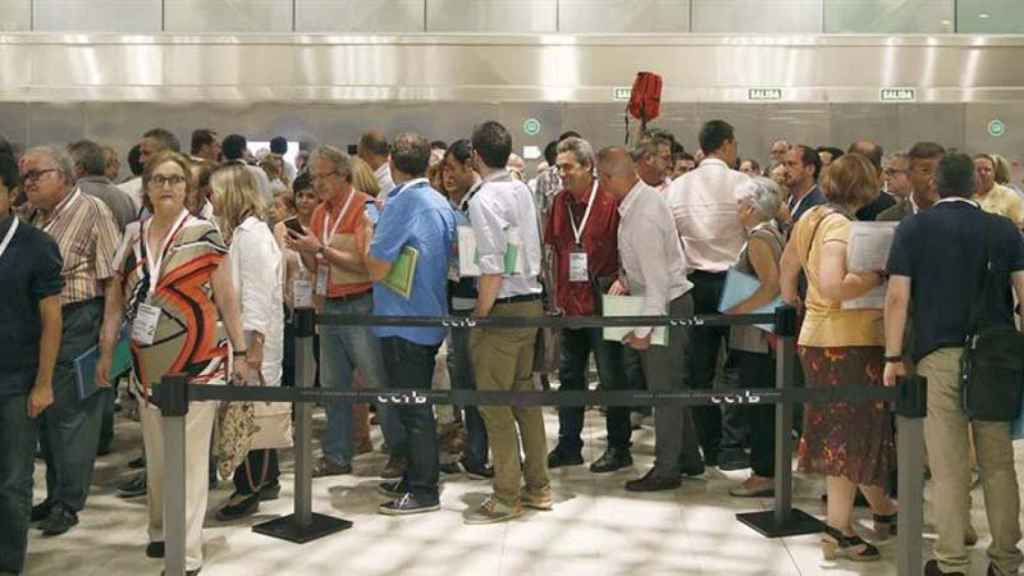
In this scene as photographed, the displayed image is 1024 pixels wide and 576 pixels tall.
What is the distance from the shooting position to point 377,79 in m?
13.0

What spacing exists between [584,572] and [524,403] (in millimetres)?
994

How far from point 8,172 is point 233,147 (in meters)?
3.80

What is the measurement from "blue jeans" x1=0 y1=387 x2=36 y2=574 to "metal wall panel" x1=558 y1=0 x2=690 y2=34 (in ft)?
30.4

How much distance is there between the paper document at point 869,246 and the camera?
503 cm

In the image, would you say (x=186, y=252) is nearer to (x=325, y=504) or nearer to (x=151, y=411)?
(x=151, y=411)

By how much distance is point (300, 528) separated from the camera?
5.72 m

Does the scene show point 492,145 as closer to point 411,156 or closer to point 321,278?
point 411,156

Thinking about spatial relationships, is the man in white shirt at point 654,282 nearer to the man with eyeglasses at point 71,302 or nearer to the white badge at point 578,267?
the white badge at point 578,267

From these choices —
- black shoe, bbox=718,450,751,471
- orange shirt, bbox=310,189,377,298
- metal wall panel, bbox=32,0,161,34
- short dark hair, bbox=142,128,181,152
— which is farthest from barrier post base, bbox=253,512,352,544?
metal wall panel, bbox=32,0,161,34

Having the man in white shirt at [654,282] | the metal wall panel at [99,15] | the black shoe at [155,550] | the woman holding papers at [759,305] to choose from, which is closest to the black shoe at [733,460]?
the man in white shirt at [654,282]

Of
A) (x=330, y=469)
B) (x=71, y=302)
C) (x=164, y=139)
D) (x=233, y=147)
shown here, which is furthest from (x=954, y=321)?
(x=233, y=147)

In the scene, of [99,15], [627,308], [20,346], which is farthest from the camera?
[99,15]

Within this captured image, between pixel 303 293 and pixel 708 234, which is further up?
pixel 708 234

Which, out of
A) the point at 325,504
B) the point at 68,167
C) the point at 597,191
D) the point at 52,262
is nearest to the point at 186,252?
the point at 52,262
